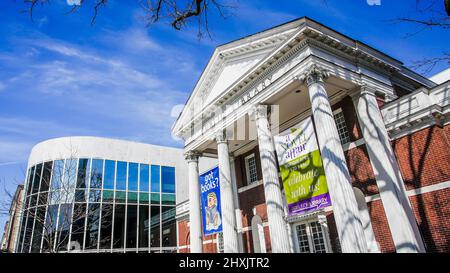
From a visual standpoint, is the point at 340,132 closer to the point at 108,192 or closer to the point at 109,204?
the point at 109,204

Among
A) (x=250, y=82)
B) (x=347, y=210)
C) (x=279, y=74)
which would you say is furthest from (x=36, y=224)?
(x=347, y=210)

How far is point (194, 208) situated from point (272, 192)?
23.6 feet

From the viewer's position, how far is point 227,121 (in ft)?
54.9

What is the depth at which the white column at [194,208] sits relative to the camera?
17719mm

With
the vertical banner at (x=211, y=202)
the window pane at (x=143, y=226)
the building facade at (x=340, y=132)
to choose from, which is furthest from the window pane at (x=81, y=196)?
the vertical banner at (x=211, y=202)

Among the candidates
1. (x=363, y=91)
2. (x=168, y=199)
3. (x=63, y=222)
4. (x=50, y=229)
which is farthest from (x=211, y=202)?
(x=168, y=199)

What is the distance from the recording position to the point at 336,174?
34.1ft

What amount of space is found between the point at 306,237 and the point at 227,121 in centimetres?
776

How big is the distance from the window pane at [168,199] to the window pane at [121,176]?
4.22m

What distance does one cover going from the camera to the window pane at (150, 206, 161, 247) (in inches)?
1081

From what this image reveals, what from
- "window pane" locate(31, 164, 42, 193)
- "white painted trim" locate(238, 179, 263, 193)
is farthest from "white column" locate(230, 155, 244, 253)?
"window pane" locate(31, 164, 42, 193)

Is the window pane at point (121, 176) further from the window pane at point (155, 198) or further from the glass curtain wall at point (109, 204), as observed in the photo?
the window pane at point (155, 198)

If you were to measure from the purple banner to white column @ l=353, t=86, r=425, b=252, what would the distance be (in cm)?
274
